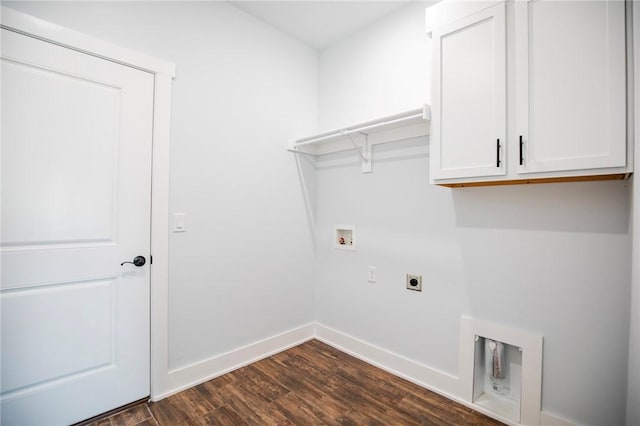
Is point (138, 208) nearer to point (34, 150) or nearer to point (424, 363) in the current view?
point (34, 150)

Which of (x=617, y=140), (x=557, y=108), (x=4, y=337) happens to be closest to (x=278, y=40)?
(x=557, y=108)

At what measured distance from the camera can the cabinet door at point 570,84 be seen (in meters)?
1.23

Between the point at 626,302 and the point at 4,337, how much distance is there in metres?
3.02

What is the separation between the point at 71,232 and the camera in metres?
1.64

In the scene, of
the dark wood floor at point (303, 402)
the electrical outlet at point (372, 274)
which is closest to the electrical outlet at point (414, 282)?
the electrical outlet at point (372, 274)

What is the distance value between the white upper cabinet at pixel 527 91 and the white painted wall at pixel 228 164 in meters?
1.33

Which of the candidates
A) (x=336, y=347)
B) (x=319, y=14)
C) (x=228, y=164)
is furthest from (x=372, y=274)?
(x=319, y=14)

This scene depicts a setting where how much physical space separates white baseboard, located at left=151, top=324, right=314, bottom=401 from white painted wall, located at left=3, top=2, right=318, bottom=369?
0.05m

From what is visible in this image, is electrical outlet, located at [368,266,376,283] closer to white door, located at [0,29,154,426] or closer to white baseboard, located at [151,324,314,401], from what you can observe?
white baseboard, located at [151,324,314,401]

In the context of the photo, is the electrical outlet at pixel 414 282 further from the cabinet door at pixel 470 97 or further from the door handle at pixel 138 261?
the door handle at pixel 138 261

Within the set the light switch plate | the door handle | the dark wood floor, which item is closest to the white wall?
the dark wood floor

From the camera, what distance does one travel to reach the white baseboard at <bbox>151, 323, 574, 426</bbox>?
6.36 ft

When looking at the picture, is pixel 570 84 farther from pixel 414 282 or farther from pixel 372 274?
pixel 372 274

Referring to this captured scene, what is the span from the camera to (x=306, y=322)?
2.83 meters
